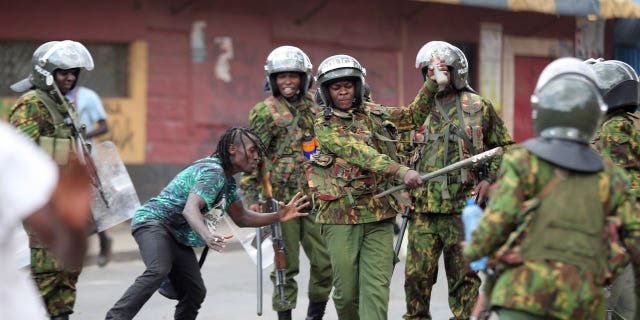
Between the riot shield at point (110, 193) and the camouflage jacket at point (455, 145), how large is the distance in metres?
2.10

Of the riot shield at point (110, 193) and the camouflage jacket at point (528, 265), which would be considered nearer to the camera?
the camouflage jacket at point (528, 265)

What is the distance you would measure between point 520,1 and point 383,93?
2.59 metres

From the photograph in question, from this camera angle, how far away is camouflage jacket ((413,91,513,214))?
685 centimetres

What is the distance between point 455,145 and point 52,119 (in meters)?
2.57

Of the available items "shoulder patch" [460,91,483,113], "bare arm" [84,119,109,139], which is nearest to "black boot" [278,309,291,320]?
"shoulder patch" [460,91,483,113]

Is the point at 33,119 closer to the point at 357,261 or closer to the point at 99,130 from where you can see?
the point at 357,261

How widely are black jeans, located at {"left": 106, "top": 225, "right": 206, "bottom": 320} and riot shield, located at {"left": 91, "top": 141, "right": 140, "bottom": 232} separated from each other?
127 cm

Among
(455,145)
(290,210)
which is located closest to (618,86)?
(455,145)

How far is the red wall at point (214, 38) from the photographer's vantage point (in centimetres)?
1327

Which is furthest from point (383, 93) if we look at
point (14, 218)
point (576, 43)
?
point (14, 218)

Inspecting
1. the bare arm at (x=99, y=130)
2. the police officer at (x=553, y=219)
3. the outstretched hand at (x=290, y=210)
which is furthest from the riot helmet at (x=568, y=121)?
the bare arm at (x=99, y=130)

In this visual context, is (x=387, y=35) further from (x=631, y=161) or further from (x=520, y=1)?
(x=631, y=161)

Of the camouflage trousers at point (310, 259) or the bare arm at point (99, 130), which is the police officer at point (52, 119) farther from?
the bare arm at point (99, 130)

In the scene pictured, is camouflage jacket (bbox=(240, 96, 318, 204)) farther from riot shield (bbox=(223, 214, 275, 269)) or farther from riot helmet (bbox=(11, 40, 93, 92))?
riot helmet (bbox=(11, 40, 93, 92))
